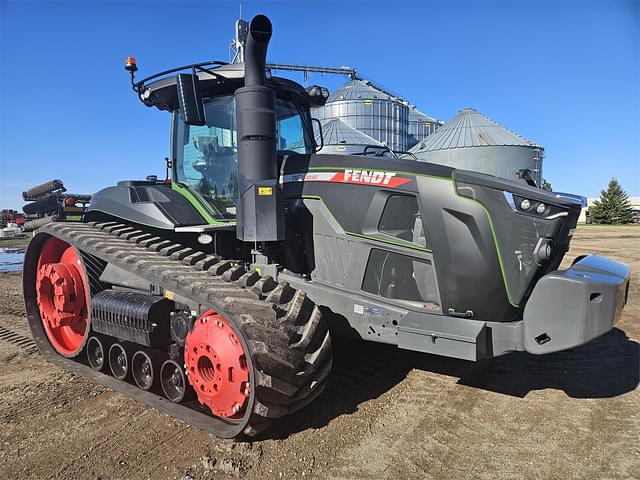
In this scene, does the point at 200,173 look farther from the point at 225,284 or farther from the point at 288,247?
the point at 225,284

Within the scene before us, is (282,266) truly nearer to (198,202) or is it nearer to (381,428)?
(198,202)

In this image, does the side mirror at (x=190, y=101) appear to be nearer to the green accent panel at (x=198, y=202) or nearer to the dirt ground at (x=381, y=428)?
the green accent panel at (x=198, y=202)

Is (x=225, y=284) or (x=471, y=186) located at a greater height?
(x=471, y=186)

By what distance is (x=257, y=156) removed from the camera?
12.4ft

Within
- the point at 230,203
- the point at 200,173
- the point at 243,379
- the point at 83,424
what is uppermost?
the point at 200,173

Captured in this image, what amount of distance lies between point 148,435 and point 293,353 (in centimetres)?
131

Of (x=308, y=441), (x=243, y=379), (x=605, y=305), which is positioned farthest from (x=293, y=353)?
(x=605, y=305)

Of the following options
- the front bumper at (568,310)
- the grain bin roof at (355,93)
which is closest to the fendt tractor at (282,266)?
the front bumper at (568,310)

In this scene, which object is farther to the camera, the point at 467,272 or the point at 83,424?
the point at 83,424

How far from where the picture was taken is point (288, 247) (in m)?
4.25

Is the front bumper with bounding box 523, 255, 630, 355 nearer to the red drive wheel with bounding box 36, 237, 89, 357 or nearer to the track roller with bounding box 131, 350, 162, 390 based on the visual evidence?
the track roller with bounding box 131, 350, 162, 390

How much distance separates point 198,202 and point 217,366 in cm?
173

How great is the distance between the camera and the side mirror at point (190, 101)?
3.73 meters

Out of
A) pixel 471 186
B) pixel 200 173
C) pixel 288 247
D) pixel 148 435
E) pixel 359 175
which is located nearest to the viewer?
pixel 471 186
